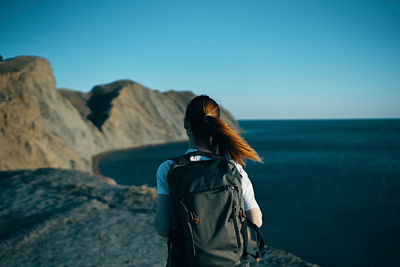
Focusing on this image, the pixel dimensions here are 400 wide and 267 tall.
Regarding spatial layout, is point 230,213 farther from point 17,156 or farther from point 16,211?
point 17,156

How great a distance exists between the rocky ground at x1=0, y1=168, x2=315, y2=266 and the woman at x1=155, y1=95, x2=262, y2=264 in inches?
112

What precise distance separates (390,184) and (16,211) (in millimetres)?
22291

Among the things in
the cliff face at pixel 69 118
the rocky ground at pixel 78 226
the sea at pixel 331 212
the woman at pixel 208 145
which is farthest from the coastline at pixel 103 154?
the woman at pixel 208 145

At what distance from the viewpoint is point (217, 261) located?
137 centimetres

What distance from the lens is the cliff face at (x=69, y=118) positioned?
42.4ft

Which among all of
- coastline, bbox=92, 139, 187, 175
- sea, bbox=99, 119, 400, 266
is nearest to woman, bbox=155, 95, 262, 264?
sea, bbox=99, 119, 400, 266

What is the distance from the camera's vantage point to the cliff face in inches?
509

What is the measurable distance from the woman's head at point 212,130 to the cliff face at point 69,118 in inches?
465

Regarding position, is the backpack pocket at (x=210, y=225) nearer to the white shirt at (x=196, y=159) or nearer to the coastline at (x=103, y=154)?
the white shirt at (x=196, y=159)

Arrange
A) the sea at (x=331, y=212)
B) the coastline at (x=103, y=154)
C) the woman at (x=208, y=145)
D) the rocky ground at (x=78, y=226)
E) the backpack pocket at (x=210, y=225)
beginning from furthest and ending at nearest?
the coastline at (x=103, y=154), the sea at (x=331, y=212), the rocky ground at (x=78, y=226), the woman at (x=208, y=145), the backpack pocket at (x=210, y=225)

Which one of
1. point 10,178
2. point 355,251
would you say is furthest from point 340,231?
point 10,178

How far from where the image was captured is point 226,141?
5.11 feet

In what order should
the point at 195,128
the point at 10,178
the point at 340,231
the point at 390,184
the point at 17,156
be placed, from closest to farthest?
the point at 195,128, the point at 10,178, the point at 340,231, the point at 17,156, the point at 390,184

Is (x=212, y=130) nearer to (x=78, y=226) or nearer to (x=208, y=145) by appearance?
(x=208, y=145)
